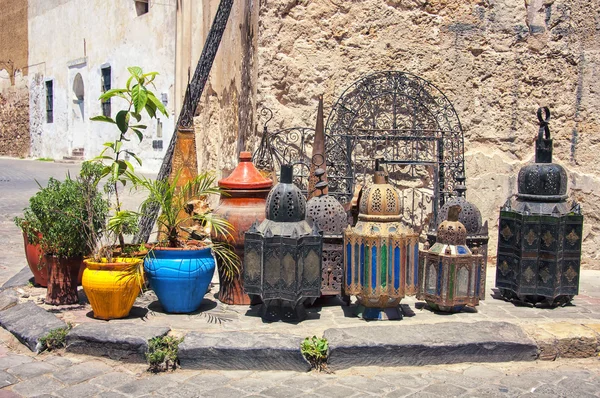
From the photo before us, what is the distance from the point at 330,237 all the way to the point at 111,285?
1.63 meters

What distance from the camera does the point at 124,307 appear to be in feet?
14.7

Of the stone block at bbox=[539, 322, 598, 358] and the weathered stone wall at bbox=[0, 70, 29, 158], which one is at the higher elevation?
the weathered stone wall at bbox=[0, 70, 29, 158]

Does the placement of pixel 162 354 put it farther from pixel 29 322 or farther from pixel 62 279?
pixel 62 279

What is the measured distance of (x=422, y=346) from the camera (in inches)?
159

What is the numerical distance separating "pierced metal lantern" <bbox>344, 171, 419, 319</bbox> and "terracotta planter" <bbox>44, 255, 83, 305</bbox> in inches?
82.6

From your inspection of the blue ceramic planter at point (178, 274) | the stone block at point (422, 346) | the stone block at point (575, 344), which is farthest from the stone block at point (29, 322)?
the stone block at point (575, 344)

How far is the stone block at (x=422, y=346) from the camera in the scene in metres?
4.01

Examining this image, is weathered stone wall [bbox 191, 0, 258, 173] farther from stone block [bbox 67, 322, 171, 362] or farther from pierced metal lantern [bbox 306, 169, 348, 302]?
stone block [bbox 67, 322, 171, 362]

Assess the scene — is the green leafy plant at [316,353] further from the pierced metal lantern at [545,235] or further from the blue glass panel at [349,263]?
the pierced metal lantern at [545,235]

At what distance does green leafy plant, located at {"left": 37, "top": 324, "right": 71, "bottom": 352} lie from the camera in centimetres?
414

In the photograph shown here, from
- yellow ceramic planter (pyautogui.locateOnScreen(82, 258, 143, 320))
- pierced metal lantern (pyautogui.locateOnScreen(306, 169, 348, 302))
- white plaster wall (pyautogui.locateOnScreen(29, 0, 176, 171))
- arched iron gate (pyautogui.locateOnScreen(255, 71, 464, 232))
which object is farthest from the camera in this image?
white plaster wall (pyautogui.locateOnScreen(29, 0, 176, 171))

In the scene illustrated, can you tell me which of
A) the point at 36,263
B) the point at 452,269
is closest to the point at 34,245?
the point at 36,263

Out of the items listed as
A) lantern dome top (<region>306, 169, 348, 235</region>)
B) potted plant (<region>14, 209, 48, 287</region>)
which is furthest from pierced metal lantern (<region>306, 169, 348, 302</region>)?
potted plant (<region>14, 209, 48, 287</region>)

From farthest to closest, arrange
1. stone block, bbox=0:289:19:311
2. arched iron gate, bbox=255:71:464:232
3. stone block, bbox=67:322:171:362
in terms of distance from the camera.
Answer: arched iron gate, bbox=255:71:464:232 → stone block, bbox=0:289:19:311 → stone block, bbox=67:322:171:362
